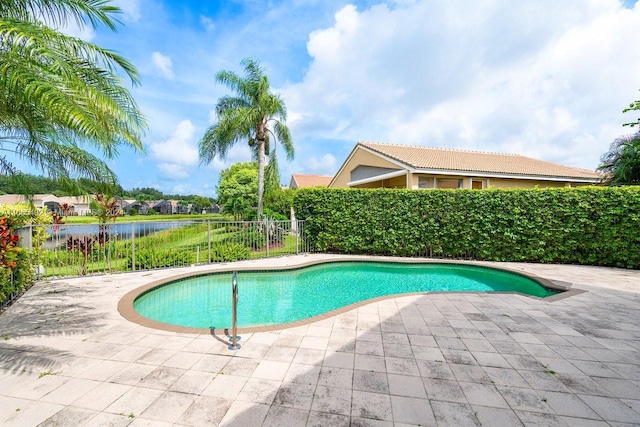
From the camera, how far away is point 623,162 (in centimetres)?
1416

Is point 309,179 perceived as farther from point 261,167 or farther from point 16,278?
point 16,278

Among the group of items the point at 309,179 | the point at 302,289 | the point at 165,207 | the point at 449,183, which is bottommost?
the point at 302,289

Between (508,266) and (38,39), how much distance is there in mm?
12616

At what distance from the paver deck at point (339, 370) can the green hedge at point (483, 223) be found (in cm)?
558

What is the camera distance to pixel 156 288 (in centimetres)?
739

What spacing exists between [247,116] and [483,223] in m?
11.2

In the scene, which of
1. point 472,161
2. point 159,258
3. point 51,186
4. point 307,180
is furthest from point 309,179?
point 51,186

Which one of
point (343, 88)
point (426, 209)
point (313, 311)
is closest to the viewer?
point (313, 311)

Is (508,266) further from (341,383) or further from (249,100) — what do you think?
(249,100)

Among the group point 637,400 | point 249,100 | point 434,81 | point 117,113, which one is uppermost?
point 434,81

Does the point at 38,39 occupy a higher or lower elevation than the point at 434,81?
lower

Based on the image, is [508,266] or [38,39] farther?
[508,266]

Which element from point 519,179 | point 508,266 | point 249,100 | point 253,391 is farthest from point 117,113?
point 519,179

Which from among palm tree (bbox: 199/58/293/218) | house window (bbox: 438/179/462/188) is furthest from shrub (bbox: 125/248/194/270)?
house window (bbox: 438/179/462/188)
